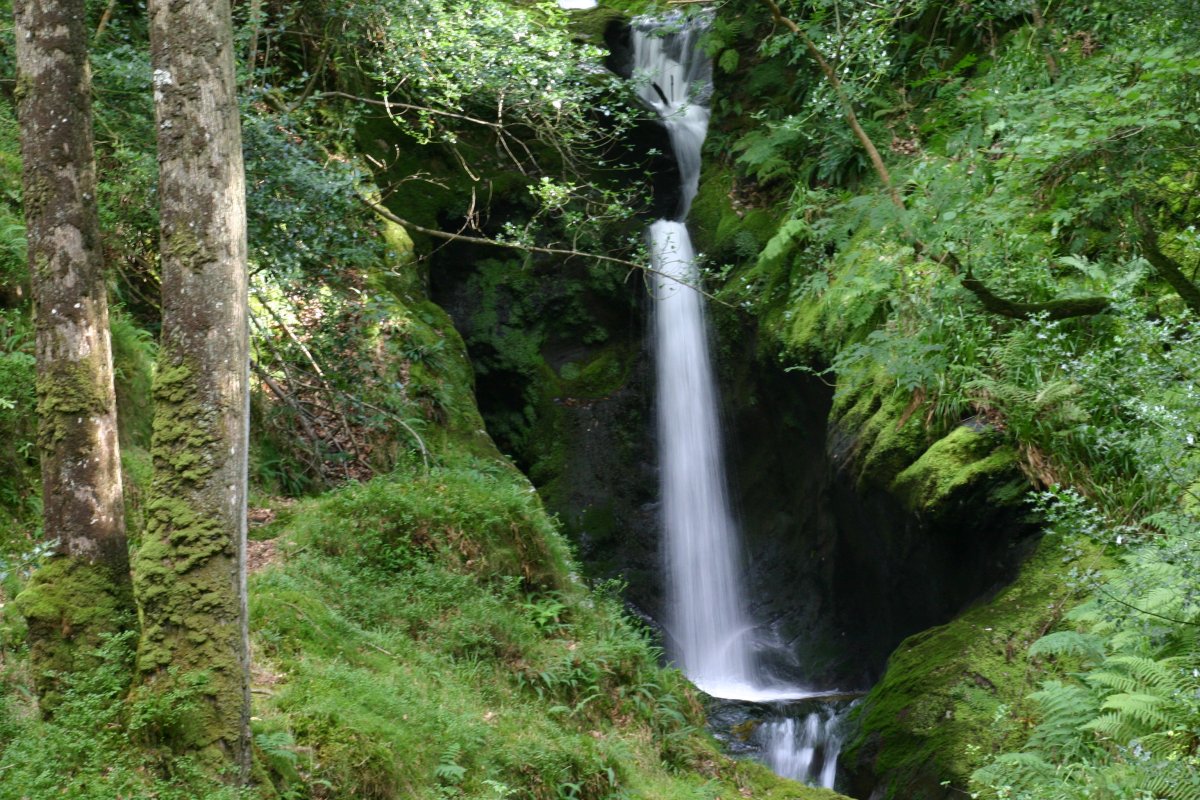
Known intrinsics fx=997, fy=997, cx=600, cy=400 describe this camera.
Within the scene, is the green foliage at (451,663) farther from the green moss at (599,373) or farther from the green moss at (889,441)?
the green moss at (599,373)

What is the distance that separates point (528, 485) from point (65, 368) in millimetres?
6854

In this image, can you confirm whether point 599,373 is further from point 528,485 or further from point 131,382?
point 131,382

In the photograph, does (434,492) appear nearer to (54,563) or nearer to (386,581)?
(386,581)

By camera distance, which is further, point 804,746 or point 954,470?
point 804,746

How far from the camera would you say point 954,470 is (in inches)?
340

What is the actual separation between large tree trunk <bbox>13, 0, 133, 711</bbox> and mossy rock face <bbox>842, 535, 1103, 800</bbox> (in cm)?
534

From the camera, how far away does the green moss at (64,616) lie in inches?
156

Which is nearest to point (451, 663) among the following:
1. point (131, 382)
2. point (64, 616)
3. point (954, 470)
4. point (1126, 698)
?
point (131, 382)

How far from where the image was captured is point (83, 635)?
4027 millimetres

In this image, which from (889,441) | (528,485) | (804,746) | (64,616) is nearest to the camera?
(64,616)

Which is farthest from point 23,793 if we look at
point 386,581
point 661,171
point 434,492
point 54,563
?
point 661,171

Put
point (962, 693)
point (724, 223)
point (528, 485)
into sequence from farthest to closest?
1. point (724, 223)
2. point (528, 485)
3. point (962, 693)

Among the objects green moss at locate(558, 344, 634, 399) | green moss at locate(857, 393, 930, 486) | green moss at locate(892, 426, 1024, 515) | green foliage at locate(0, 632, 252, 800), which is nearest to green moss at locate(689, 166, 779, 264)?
green moss at locate(558, 344, 634, 399)

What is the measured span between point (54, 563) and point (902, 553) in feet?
26.4
